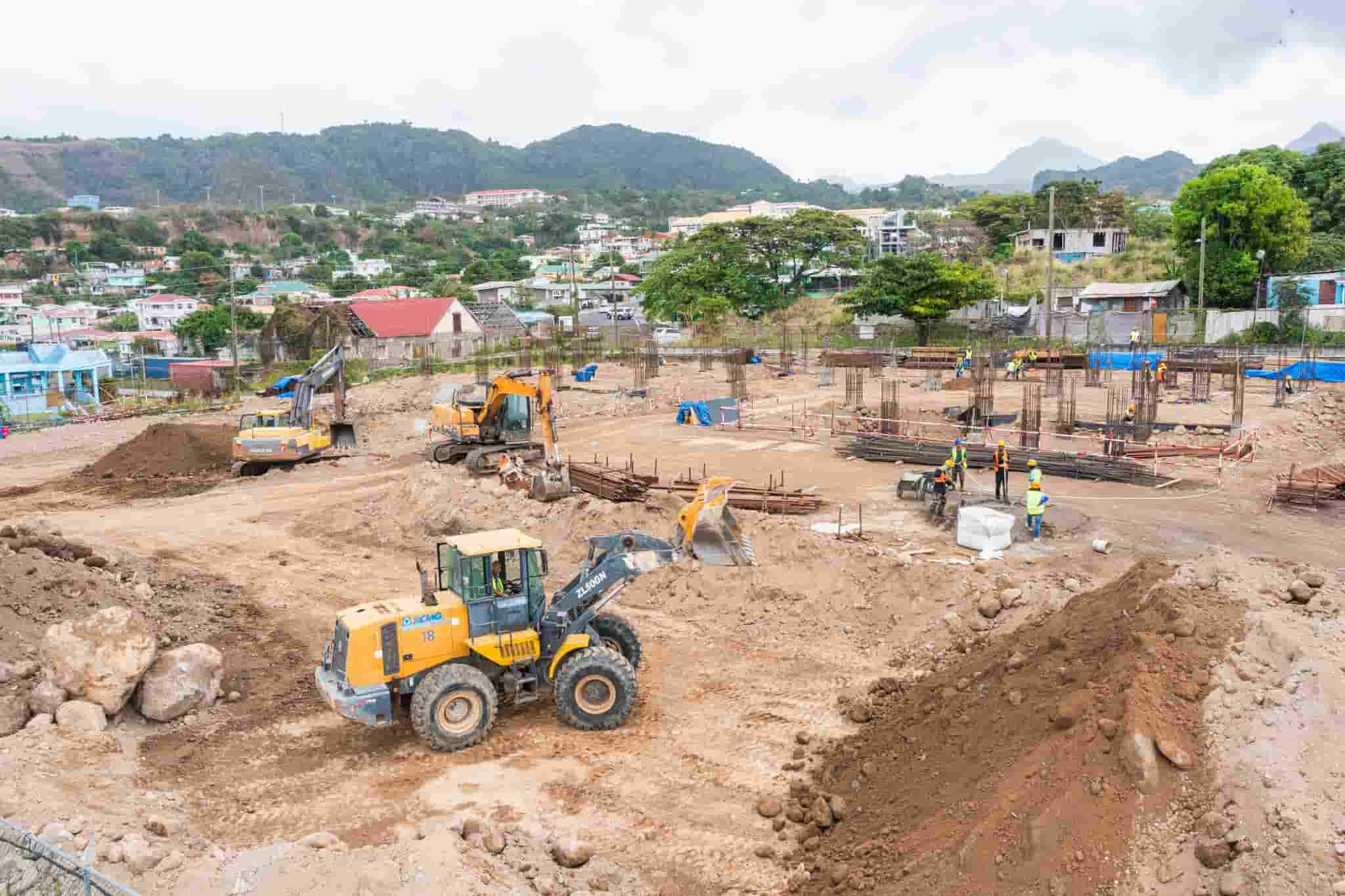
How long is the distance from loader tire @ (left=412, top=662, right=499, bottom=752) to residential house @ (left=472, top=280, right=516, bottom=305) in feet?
271

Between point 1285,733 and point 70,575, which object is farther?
point 70,575

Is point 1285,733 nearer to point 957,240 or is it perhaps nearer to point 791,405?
point 791,405

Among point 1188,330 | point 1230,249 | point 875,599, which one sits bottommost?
point 875,599

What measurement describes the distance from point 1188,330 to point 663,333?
3057 centimetres

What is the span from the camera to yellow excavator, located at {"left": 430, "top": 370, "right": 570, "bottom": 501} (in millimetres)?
24328

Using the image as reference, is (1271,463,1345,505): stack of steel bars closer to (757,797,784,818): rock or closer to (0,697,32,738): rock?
(757,797,784,818): rock

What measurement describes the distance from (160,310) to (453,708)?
8850 cm

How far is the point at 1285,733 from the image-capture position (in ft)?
24.8

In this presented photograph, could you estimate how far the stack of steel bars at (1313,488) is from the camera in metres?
18.8

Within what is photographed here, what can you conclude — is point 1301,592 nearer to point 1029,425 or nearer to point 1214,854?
point 1214,854

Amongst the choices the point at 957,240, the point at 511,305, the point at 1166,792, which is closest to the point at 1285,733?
the point at 1166,792

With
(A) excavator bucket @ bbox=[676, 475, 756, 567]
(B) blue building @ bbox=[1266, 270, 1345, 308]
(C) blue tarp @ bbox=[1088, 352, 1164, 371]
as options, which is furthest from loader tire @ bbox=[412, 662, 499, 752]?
(B) blue building @ bbox=[1266, 270, 1345, 308]

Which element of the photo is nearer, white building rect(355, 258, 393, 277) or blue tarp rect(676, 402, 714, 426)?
blue tarp rect(676, 402, 714, 426)

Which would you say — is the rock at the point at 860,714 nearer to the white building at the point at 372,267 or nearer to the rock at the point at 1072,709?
the rock at the point at 1072,709
